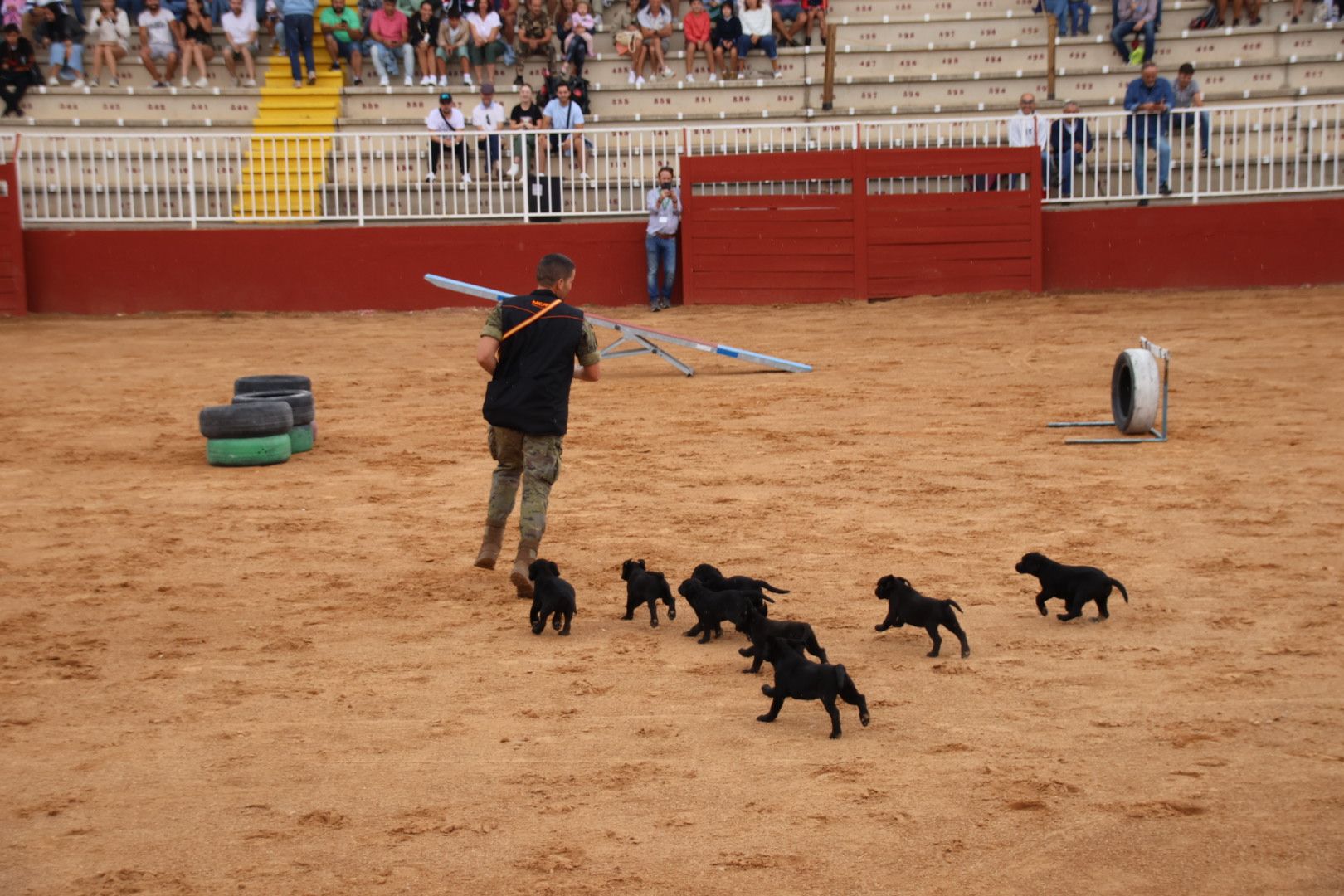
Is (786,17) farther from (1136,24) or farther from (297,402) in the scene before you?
(297,402)

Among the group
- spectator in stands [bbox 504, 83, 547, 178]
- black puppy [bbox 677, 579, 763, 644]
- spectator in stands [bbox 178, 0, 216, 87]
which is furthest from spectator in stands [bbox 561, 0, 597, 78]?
black puppy [bbox 677, 579, 763, 644]

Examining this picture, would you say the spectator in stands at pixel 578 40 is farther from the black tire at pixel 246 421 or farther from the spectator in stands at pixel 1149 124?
the black tire at pixel 246 421

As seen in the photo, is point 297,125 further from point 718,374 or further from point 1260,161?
point 1260,161

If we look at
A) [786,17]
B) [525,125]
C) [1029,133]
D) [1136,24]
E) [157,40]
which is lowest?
[1029,133]

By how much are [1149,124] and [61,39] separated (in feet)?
55.2

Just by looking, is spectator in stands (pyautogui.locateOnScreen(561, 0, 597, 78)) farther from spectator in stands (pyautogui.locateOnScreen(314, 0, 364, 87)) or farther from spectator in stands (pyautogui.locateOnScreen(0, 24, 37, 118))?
spectator in stands (pyautogui.locateOnScreen(0, 24, 37, 118))

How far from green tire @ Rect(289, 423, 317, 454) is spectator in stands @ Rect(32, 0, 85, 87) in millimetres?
15152

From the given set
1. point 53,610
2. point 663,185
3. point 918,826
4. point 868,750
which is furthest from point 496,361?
point 663,185

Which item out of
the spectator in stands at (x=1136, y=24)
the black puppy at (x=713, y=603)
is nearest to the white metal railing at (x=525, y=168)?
Answer: the spectator in stands at (x=1136, y=24)

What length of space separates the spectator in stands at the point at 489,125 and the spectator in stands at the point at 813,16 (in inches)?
206

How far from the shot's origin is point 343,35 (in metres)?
25.2

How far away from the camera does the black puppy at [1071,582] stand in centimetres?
732

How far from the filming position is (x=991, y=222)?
2127cm

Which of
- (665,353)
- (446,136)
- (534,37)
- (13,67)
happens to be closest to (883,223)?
(446,136)
